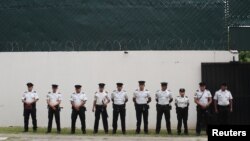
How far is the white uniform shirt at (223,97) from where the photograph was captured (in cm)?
1443

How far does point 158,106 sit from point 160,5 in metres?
3.51

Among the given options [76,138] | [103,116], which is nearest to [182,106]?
[103,116]

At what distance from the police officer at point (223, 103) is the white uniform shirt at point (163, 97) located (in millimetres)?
1277

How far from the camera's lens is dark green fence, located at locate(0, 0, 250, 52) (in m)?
16.1

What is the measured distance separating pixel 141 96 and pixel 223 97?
221 centimetres

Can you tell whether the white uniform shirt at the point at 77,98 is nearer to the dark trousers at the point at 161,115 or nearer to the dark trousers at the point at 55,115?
the dark trousers at the point at 55,115

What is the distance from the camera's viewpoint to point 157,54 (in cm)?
1605

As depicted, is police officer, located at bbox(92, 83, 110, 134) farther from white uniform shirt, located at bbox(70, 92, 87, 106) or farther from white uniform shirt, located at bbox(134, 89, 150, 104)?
white uniform shirt, located at bbox(134, 89, 150, 104)

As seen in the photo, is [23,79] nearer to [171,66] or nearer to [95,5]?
[95,5]

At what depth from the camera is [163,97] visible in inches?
571

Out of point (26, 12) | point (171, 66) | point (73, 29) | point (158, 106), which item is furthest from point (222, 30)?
point (26, 12)

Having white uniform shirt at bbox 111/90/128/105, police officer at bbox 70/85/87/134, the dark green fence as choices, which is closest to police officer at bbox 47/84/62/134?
police officer at bbox 70/85/87/134

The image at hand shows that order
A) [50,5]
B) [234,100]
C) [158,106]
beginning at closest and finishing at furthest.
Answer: [158,106]
[234,100]
[50,5]

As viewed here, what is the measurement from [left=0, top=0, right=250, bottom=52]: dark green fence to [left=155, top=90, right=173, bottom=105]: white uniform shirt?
6.68 ft
